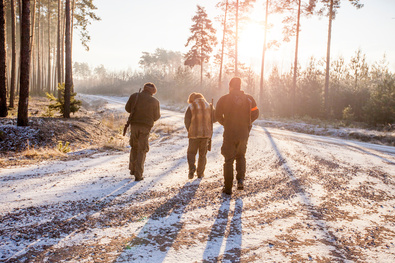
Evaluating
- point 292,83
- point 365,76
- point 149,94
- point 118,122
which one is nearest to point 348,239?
point 149,94

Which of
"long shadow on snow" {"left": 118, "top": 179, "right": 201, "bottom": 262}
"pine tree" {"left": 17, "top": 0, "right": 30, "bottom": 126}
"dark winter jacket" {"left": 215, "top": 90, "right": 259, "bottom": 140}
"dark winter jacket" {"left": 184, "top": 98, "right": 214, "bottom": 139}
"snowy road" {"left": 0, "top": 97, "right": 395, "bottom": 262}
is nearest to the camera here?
"long shadow on snow" {"left": 118, "top": 179, "right": 201, "bottom": 262}

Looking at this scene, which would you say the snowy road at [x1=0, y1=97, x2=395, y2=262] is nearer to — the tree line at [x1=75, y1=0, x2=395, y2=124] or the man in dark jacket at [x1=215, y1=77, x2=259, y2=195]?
the man in dark jacket at [x1=215, y1=77, x2=259, y2=195]

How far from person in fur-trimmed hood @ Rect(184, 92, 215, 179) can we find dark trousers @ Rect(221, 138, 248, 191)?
1.02 metres

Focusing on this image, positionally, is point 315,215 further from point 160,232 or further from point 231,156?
point 160,232

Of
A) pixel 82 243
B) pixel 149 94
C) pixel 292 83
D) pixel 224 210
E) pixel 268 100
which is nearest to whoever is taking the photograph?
pixel 82 243

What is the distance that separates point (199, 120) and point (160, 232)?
319cm

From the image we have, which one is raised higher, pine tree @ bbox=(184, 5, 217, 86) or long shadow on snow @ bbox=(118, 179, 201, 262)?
pine tree @ bbox=(184, 5, 217, 86)

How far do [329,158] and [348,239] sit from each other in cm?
592

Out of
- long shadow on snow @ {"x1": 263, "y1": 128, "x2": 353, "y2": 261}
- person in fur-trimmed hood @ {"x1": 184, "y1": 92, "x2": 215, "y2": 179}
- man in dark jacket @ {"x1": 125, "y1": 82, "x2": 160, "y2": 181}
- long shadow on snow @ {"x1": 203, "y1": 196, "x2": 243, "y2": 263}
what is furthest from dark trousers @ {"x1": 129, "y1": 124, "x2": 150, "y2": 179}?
long shadow on snow @ {"x1": 263, "y1": 128, "x2": 353, "y2": 261}

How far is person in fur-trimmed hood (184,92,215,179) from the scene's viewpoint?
6254 millimetres

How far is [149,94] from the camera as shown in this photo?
6.26m

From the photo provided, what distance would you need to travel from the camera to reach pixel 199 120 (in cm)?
627

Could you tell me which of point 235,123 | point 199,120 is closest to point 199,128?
point 199,120

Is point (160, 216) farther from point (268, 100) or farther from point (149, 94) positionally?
point (268, 100)
